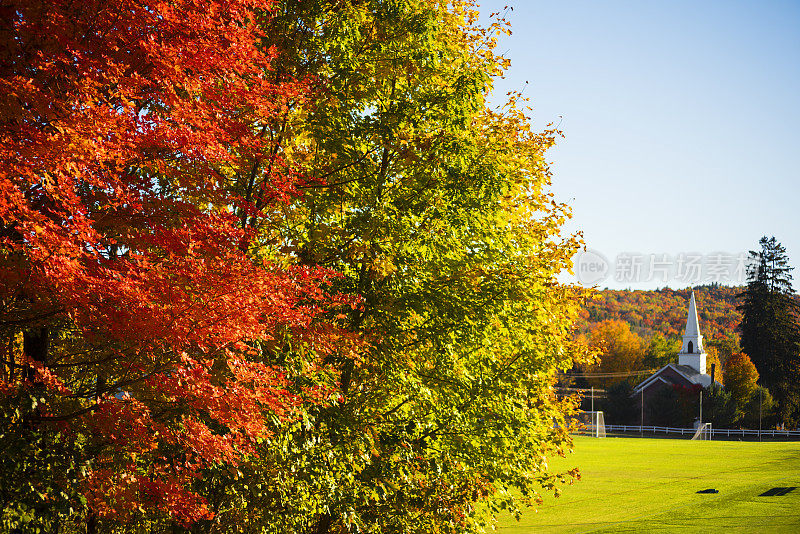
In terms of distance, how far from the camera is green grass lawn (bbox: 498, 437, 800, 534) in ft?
72.4

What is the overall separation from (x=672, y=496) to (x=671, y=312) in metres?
163

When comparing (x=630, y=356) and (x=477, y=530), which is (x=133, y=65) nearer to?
(x=477, y=530)

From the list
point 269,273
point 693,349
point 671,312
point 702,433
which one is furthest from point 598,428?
point 671,312

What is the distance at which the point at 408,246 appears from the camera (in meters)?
11.4

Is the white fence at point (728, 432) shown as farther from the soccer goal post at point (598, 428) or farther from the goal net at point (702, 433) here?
the soccer goal post at point (598, 428)

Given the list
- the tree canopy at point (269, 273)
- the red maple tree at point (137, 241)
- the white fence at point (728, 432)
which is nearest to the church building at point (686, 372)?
the white fence at point (728, 432)

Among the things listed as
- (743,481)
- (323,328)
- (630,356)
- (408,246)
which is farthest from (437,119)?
(630,356)

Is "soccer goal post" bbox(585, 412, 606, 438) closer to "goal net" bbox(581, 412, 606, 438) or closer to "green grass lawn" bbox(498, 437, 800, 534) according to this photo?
"goal net" bbox(581, 412, 606, 438)

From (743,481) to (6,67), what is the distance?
123 ft

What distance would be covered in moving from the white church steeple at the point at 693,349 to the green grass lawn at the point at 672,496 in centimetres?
6428

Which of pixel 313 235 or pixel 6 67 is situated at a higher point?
pixel 6 67

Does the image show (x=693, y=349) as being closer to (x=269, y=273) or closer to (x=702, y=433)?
(x=702, y=433)

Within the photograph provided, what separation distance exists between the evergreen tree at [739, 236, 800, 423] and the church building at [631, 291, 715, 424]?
865 centimetres

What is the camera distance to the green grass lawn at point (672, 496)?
2206 cm
